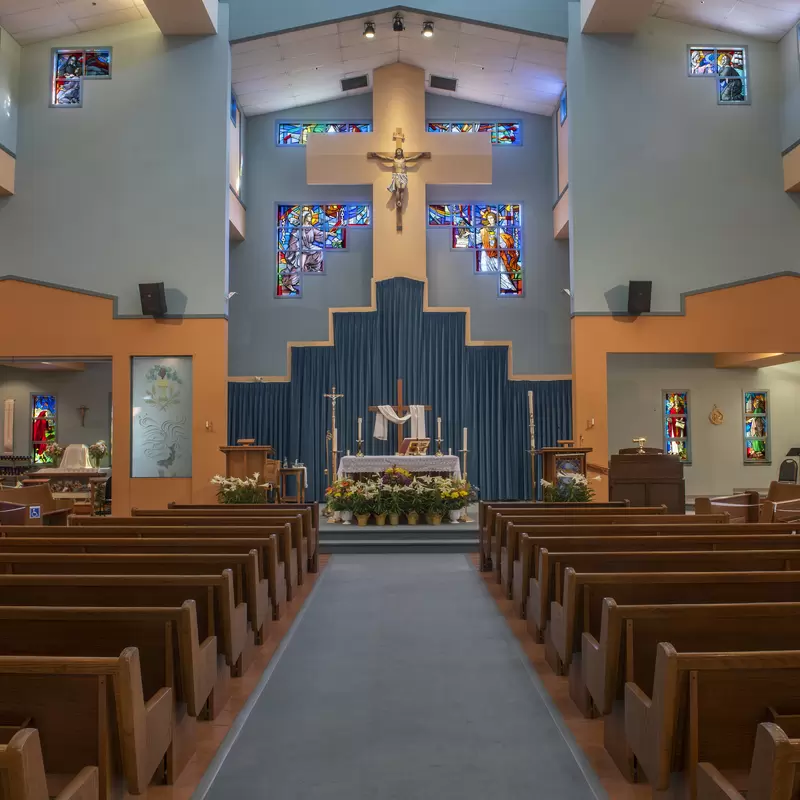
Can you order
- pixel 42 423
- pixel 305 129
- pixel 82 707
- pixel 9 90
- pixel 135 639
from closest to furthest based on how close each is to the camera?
pixel 82 707
pixel 135 639
pixel 9 90
pixel 305 129
pixel 42 423

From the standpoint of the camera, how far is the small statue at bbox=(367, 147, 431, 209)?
12.2 m

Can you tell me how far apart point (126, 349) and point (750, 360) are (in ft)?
31.1

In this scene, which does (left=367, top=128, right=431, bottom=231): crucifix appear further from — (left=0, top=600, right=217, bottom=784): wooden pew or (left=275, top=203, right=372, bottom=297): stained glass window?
(left=0, top=600, right=217, bottom=784): wooden pew

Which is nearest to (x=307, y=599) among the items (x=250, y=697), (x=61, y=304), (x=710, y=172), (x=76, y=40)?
(x=250, y=697)

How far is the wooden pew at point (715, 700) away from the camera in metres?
1.96

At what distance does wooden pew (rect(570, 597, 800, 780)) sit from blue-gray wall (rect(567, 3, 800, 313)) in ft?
27.2

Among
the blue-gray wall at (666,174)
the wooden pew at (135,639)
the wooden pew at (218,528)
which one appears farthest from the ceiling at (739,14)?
the wooden pew at (135,639)

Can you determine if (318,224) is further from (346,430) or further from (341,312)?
(346,430)

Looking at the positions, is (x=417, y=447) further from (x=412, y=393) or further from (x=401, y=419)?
(x=412, y=393)

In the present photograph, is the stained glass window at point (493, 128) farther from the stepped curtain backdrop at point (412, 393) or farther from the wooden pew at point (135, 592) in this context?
the wooden pew at point (135, 592)

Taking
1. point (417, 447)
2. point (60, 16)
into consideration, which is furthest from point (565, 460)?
point (60, 16)

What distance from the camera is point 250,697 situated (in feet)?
10.8

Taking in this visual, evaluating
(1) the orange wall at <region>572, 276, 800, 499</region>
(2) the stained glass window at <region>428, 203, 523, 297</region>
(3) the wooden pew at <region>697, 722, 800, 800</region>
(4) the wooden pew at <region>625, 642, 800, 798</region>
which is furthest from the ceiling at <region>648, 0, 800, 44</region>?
(3) the wooden pew at <region>697, 722, 800, 800</region>

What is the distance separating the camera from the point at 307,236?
13.1 m
